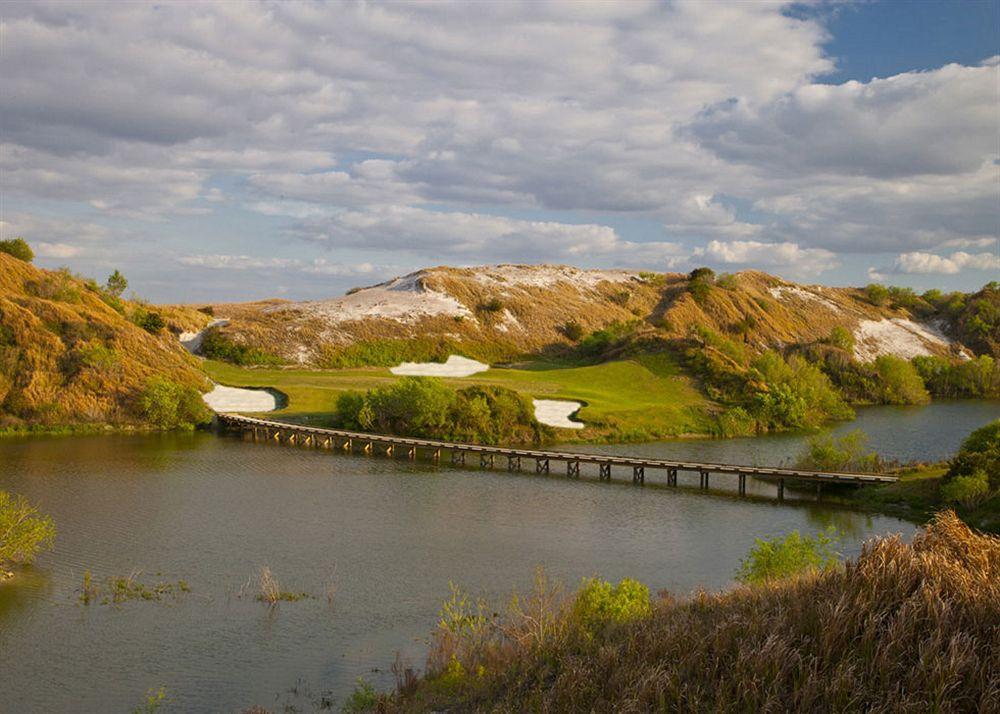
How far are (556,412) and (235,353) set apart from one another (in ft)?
142

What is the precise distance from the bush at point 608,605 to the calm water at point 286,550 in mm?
5284

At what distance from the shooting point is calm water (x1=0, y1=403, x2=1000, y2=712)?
894 inches

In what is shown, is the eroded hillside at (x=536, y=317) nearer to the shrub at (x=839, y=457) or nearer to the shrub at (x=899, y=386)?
the shrub at (x=899, y=386)

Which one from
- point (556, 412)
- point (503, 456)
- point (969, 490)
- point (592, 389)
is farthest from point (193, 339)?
point (969, 490)

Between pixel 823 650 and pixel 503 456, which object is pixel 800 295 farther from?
pixel 823 650

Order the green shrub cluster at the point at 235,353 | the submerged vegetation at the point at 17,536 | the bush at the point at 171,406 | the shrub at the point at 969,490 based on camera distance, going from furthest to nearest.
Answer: the green shrub cluster at the point at 235,353
the bush at the point at 171,406
the shrub at the point at 969,490
the submerged vegetation at the point at 17,536

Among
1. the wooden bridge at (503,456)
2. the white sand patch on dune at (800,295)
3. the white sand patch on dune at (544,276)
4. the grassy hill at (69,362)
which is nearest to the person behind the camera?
the wooden bridge at (503,456)

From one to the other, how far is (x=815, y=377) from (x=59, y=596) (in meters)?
80.8

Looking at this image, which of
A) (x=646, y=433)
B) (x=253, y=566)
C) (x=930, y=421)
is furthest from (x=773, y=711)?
(x=930, y=421)

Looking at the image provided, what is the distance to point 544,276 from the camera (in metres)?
141

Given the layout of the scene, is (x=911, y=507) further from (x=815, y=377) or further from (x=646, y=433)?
(x=815, y=377)

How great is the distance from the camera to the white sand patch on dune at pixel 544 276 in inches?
5285

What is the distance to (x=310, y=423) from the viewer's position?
6938 centimetres

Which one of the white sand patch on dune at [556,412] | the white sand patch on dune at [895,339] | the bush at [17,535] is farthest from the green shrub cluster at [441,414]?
the white sand patch on dune at [895,339]
